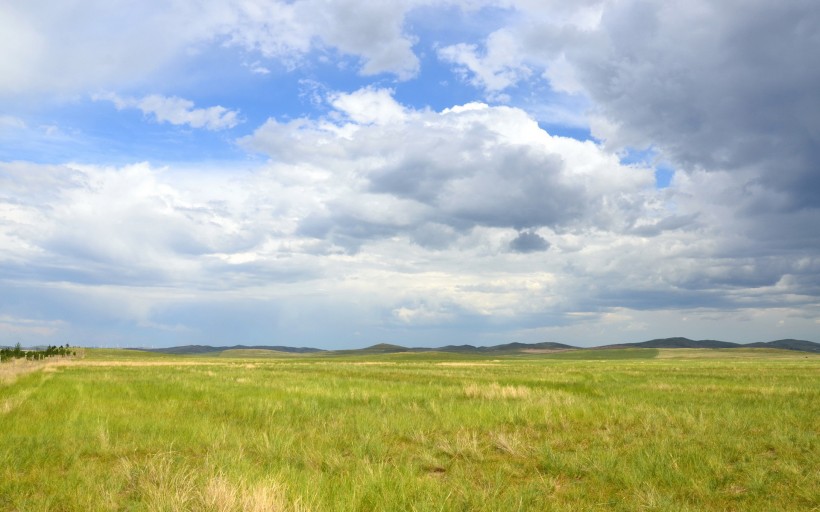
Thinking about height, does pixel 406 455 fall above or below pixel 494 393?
below

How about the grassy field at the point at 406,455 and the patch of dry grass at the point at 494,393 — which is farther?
the patch of dry grass at the point at 494,393

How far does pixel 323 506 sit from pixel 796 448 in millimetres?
8813

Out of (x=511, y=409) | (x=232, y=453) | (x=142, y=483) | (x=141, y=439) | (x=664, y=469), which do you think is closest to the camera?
(x=142, y=483)

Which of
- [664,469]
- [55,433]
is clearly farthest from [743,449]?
[55,433]

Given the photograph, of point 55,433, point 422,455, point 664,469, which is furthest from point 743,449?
point 55,433

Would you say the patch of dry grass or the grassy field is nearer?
the grassy field

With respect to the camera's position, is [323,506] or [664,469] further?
[664,469]

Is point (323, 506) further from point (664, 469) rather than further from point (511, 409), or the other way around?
point (511, 409)

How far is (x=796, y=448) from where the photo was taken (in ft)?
32.2

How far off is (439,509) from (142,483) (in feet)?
13.2

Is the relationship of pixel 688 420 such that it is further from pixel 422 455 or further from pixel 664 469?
pixel 422 455

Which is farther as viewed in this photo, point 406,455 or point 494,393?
point 494,393

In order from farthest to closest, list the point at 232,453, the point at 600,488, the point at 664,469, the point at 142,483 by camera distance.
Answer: the point at 232,453 → the point at 664,469 → the point at 600,488 → the point at 142,483

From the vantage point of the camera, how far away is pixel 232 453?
927 cm
